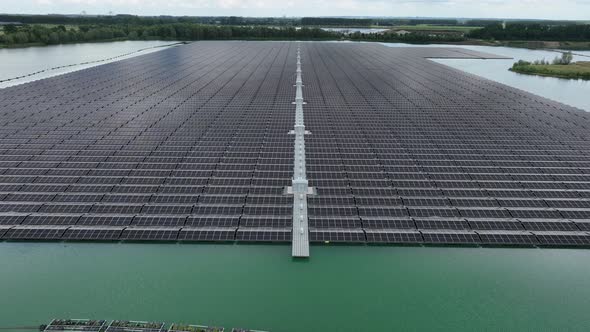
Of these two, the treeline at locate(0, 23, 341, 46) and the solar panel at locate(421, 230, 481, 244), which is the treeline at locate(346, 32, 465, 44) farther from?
the solar panel at locate(421, 230, 481, 244)

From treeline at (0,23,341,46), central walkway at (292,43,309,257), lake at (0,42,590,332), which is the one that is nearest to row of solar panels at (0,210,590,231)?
central walkway at (292,43,309,257)

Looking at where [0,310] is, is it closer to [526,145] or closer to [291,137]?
[291,137]

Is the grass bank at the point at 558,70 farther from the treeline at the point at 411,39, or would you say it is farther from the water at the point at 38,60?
the water at the point at 38,60

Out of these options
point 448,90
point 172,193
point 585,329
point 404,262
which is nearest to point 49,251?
point 172,193

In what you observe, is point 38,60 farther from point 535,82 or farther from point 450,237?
point 535,82

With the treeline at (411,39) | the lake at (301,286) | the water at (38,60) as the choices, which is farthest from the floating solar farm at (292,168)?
the treeline at (411,39)

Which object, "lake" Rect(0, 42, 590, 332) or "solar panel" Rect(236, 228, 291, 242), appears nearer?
"lake" Rect(0, 42, 590, 332)

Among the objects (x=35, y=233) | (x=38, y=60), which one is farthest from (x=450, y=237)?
(x=38, y=60)
